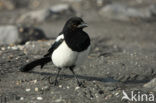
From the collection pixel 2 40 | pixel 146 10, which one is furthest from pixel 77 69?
pixel 146 10

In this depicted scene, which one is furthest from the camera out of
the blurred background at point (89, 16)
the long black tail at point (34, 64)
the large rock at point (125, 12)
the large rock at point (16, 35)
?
the large rock at point (125, 12)

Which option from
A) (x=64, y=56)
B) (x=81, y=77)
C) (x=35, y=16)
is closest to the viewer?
(x=64, y=56)

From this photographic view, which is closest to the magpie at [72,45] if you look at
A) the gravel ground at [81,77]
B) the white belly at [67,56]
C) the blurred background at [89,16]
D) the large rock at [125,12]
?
the white belly at [67,56]

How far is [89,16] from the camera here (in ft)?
47.7

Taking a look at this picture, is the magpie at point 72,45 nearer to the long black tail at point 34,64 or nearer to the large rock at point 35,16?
the long black tail at point 34,64

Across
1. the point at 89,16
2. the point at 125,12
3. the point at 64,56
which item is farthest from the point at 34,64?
the point at 125,12

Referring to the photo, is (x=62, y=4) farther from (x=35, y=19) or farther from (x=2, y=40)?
(x=2, y=40)

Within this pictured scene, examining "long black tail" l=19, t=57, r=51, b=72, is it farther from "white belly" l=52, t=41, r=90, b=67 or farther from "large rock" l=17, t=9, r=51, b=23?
"large rock" l=17, t=9, r=51, b=23

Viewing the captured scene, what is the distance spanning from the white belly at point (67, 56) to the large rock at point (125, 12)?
8180mm

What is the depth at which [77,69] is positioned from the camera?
7.59 m

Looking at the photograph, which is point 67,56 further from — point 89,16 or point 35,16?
point 89,16

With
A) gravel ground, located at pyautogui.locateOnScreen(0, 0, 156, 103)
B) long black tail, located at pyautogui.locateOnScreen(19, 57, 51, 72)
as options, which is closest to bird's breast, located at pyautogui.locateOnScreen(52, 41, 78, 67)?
gravel ground, located at pyautogui.locateOnScreen(0, 0, 156, 103)

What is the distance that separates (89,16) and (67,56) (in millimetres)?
8567

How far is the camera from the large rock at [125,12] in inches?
559
